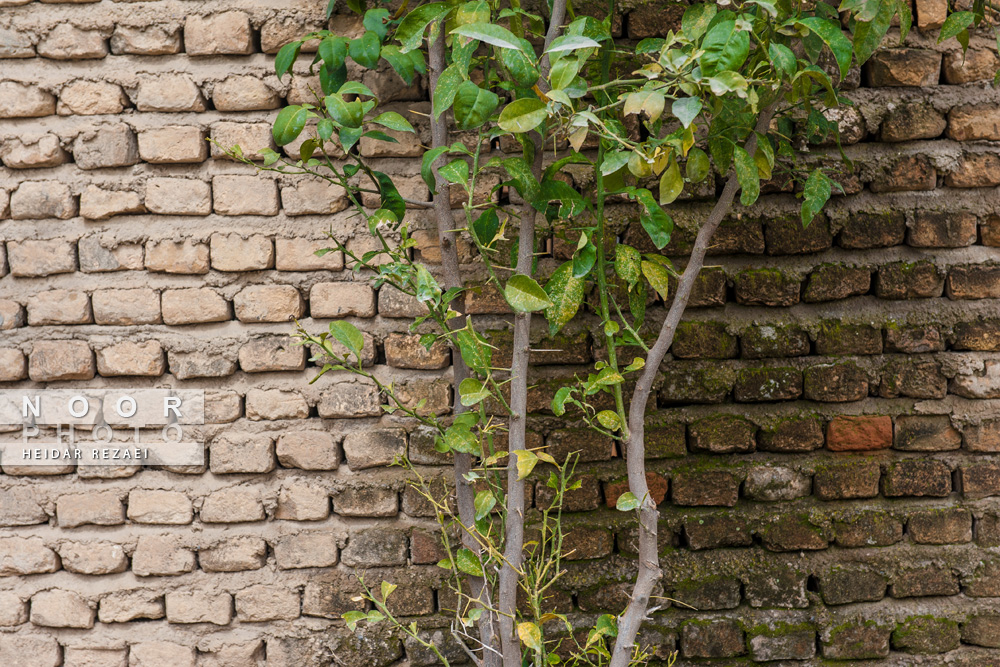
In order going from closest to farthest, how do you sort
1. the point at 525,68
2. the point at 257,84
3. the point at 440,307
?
the point at 525,68 → the point at 440,307 → the point at 257,84

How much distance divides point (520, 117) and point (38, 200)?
1084 millimetres

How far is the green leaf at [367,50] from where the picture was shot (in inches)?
46.4

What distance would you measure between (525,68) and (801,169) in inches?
29.2

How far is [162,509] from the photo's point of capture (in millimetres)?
1372

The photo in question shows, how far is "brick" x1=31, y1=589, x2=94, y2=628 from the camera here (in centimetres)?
137

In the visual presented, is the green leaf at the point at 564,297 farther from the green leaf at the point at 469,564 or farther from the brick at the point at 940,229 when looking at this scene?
the brick at the point at 940,229

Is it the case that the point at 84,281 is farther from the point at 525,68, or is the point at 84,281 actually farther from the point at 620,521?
the point at 620,521

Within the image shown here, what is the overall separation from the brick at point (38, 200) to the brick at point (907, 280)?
5.62 ft

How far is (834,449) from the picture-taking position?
140 cm

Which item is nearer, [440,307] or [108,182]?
[440,307]

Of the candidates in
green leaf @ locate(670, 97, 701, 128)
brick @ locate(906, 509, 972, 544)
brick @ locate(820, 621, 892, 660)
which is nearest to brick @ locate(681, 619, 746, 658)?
brick @ locate(820, 621, 892, 660)

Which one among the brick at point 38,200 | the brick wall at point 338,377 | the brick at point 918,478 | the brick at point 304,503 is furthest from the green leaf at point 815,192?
the brick at point 38,200

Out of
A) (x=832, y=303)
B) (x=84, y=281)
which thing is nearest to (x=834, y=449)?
(x=832, y=303)

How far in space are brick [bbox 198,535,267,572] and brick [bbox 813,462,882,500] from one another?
1.17 metres
